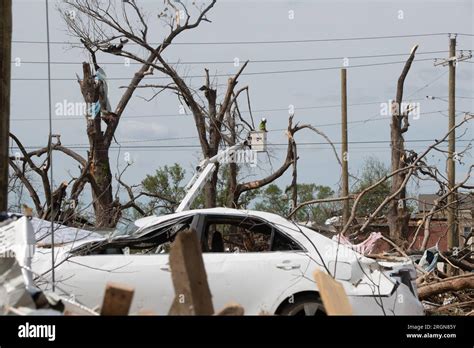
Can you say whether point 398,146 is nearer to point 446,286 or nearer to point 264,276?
point 446,286

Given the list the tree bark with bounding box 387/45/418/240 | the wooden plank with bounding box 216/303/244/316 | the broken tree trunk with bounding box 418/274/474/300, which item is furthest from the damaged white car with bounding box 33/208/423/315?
the tree bark with bounding box 387/45/418/240

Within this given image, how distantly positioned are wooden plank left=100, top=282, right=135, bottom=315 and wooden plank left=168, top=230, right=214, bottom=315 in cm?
33

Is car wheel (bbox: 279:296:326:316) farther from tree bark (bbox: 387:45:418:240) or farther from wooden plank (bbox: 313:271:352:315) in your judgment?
tree bark (bbox: 387:45:418:240)

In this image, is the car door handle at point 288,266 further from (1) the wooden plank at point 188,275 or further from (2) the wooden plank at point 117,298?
(2) the wooden plank at point 117,298

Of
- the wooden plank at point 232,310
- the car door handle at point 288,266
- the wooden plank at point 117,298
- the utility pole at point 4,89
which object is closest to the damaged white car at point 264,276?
the car door handle at point 288,266

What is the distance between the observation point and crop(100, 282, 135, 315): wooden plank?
4457 mm

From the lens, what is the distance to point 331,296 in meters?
4.91

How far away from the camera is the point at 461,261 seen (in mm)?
10594

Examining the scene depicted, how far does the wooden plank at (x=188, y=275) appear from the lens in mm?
4590

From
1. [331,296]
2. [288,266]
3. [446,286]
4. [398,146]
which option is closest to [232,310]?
[331,296]

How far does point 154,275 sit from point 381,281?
2.15m

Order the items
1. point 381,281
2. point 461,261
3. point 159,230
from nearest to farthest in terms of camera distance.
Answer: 1. point 381,281
2. point 159,230
3. point 461,261
